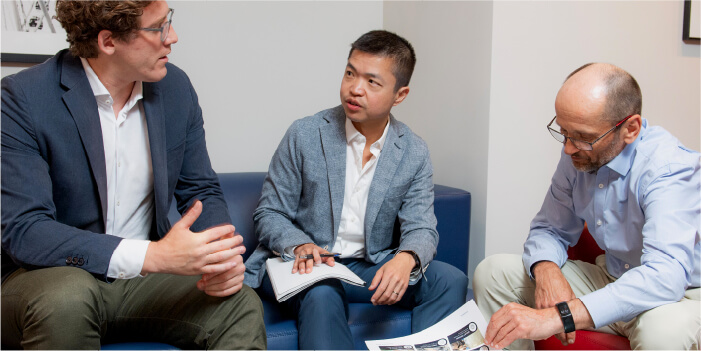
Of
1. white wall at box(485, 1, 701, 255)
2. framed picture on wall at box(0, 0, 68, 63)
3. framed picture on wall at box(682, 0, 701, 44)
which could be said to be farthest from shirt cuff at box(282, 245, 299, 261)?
framed picture on wall at box(682, 0, 701, 44)

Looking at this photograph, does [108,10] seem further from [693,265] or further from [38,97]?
[693,265]

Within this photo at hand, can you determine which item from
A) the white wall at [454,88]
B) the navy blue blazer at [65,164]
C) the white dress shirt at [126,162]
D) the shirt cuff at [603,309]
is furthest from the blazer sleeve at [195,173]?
the white wall at [454,88]

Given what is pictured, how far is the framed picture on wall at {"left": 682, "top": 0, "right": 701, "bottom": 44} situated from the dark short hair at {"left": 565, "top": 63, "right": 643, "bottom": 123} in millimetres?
1417

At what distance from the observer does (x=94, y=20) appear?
5.30ft

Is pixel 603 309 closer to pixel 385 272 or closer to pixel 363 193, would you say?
pixel 385 272

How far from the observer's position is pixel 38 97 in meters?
1.58

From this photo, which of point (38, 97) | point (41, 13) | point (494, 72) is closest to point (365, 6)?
point (494, 72)

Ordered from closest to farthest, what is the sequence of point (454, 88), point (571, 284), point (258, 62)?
point (571, 284) → point (454, 88) → point (258, 62)

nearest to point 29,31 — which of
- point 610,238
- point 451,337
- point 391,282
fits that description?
point 391,282

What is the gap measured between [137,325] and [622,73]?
1.51 meters

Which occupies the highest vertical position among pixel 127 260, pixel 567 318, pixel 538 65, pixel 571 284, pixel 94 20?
pixel 94 20

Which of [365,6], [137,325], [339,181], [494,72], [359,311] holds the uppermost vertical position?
[365,6]

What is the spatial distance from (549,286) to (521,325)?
10.3 inches

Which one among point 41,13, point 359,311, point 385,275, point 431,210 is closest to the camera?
point 385,275
